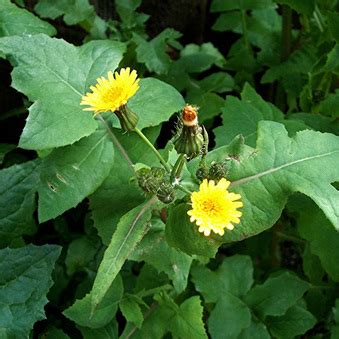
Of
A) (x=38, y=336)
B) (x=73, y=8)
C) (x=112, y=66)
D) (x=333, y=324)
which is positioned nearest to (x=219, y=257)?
(x=333, y=324)

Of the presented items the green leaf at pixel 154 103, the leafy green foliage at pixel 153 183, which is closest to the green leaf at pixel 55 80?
the leafy green foliage at pixel 153 183

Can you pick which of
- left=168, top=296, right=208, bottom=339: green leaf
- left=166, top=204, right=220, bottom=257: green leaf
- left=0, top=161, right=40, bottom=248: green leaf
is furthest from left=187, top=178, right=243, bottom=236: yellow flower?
left=0, top=161, right=40, bottom=248: green leaf

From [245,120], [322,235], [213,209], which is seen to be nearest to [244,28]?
[245,120]

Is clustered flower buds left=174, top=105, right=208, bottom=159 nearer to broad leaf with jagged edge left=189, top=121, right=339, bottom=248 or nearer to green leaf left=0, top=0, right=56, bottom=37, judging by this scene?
broad leaf with jagged edge left=189, top=121, right=339, bottom=248

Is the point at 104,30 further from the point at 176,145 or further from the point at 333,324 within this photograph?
the point at 333,324

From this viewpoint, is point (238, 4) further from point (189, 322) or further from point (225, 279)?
point (189, 322)

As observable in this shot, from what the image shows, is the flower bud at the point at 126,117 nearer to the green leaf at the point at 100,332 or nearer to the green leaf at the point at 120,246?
the green leaf at the point at 120,246
